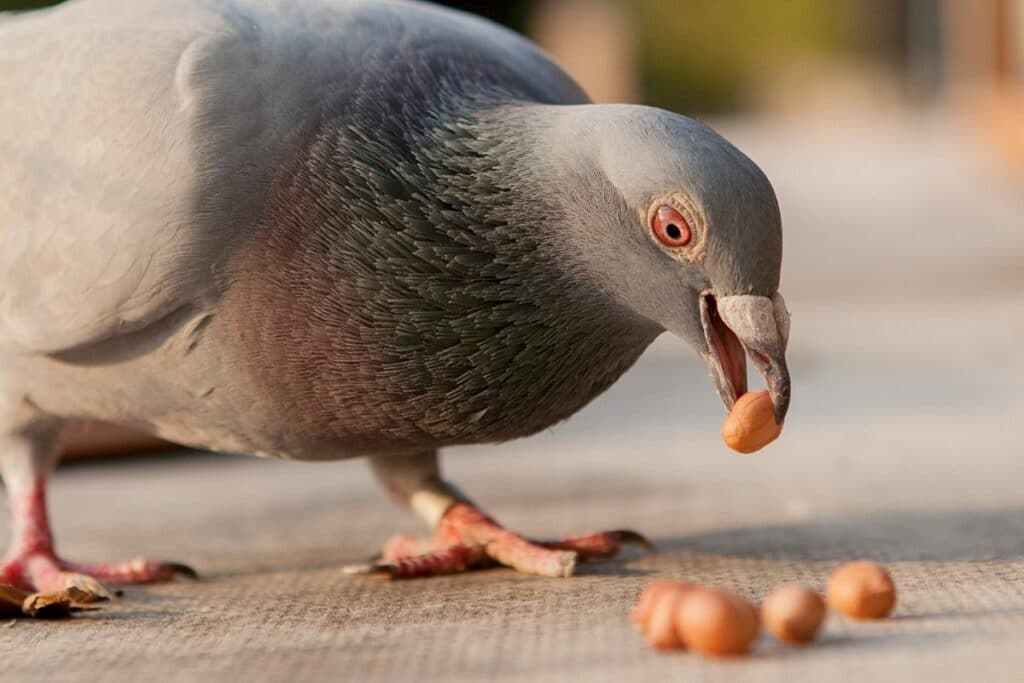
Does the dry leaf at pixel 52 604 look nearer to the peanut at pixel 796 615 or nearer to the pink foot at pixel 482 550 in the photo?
the pink foot at pixel 482 550

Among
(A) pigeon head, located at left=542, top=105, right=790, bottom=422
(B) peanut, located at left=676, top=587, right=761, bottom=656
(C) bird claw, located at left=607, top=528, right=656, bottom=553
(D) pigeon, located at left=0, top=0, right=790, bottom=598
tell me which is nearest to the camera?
(B) peanut, located at left=676, top=587, right=761, bottom=656

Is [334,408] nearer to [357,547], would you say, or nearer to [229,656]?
[229,656]

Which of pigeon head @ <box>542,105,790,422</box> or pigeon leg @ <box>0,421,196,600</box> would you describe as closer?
pigeon head @ <box>542,105,790,422</box>

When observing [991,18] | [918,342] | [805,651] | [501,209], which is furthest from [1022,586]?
[991,18]

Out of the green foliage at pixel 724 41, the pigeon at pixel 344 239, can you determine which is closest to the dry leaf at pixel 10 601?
the pigeon at pixel 344 239

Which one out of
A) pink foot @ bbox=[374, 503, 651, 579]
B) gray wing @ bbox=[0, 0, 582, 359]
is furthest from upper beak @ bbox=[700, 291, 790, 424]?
gray wing @ bbox=[0, 0, 582, 359]

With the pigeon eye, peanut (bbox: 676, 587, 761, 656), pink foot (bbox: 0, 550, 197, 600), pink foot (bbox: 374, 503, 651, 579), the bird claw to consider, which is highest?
the pigeon eye

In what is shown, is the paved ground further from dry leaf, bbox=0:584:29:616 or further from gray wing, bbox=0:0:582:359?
gray wing, bbox=0:0:582:359
